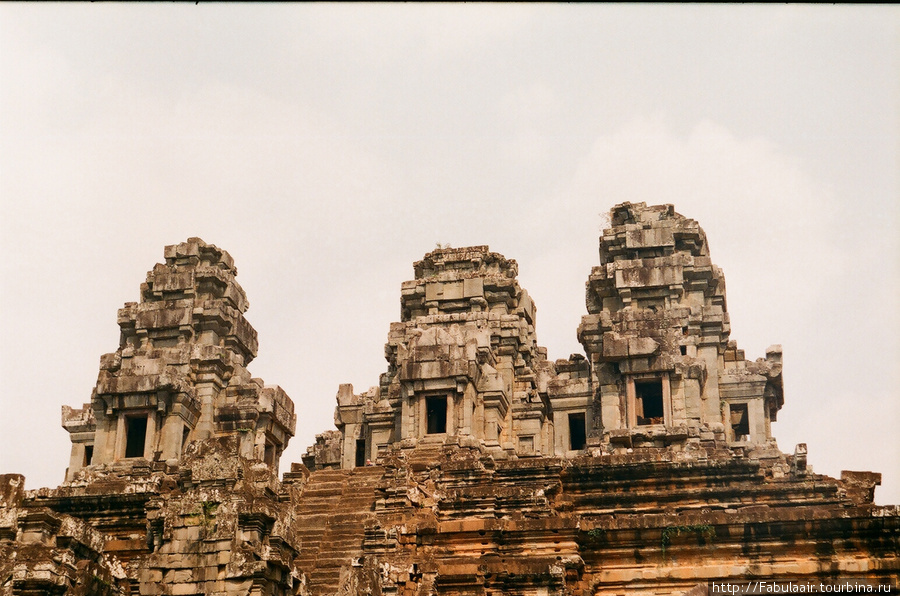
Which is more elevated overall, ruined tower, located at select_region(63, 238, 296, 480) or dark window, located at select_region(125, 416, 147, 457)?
ruined tower, located at select_region(63, 238, 296, 480)

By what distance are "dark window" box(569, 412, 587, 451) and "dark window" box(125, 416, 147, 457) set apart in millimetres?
12578

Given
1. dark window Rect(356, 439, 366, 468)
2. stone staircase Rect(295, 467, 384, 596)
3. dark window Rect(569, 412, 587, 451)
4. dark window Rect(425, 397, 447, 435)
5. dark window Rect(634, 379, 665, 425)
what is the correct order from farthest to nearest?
dark window Rect(356, 439, 366, 468), dark window Rect(569, 412, 587, 451), dark window Rect(425, 397, 447, 435), dark window Rect(634, 379, 665, 425), stone staircase Rect(295, 467, 384, 596)

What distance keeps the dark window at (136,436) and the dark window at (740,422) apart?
56.7 feet

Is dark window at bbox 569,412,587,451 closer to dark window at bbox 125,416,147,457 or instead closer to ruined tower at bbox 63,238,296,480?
ruined tower at bbox 63,238,296,480

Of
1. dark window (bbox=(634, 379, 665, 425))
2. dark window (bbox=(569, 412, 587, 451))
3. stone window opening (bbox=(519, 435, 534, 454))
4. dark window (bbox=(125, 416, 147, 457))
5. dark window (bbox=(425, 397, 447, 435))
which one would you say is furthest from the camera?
dark window (bbox=(125, 416, 147, 457))

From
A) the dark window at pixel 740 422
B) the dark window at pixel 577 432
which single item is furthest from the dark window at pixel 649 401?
the dark window at pixel 740 422

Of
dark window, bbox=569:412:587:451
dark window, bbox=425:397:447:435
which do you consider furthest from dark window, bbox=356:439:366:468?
dark window, bbox=569:412:587:451

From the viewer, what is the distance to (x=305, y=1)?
404 inches

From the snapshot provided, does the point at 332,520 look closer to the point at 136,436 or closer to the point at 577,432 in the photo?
the point at 577,432

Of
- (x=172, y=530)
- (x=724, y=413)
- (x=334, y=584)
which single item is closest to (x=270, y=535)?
(x=172, y=530)

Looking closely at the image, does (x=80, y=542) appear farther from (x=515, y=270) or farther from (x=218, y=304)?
(x=515, y=270)

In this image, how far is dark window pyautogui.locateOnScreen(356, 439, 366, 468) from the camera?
40.7 meters

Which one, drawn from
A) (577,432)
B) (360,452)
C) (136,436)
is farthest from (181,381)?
(577,432)

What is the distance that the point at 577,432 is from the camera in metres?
38.5
